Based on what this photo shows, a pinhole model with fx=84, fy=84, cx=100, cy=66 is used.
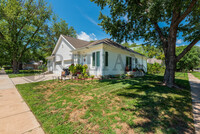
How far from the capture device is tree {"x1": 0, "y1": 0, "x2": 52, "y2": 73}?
15.6m

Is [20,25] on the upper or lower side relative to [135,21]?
upper

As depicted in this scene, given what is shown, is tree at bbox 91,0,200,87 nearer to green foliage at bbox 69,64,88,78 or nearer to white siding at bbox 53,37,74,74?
green foliage at bbox 69,64,88,78

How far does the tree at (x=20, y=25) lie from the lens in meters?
15.6

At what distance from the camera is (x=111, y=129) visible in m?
2.03

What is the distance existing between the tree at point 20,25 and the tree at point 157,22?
58.2ft

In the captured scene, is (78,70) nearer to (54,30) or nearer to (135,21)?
(135,21)

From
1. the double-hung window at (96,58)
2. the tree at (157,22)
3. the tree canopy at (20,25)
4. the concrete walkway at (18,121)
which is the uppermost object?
the tree canopy at (20,25)

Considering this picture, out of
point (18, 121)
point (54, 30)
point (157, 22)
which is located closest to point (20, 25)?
point (54, 30)

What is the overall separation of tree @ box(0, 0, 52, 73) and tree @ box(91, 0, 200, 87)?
17.7 metres

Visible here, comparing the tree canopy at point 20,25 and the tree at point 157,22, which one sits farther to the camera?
the tree canopy at point 20,25

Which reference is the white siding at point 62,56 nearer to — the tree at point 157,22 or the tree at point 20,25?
the tree at point 20,25

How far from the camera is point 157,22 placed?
22.8ft

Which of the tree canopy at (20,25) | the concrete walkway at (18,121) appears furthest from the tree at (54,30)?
the concrete walkway at (18,121)

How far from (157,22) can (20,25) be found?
23155 millimetres
